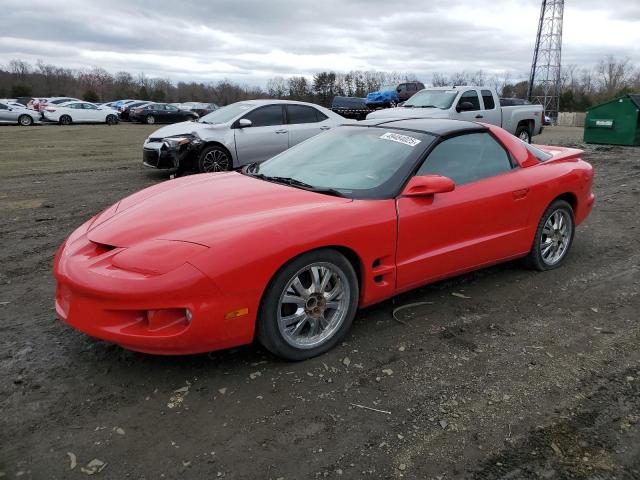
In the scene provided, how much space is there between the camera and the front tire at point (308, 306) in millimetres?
2857

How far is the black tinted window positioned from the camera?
9.89 metres

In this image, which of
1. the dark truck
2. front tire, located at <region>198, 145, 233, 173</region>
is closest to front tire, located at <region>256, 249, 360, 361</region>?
front tire, located at <region>198, 145, 233, 173</region>

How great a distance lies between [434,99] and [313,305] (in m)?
10.8

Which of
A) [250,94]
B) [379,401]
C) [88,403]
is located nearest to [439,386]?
[379,401]

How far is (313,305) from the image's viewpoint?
10.0 feet

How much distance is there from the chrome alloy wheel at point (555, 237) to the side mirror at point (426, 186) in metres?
1.58

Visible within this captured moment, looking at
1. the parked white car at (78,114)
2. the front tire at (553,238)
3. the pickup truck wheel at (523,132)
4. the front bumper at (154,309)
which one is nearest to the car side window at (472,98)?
the pickup truck wheel at (523,132)

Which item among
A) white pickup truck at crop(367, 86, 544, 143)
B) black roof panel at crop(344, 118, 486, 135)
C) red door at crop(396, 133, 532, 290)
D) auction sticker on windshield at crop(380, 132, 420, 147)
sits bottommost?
red door at crop(396, 133, 532, 290)

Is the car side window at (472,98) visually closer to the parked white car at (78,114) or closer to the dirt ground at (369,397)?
the dirt ground at (369,397)

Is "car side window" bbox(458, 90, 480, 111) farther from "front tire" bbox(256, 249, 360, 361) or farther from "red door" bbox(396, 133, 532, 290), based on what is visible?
"front tire" bbox(256, 249, 360, 361)

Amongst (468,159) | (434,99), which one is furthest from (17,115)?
(468,159)

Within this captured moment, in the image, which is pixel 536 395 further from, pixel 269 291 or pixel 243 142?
pixel 243 142

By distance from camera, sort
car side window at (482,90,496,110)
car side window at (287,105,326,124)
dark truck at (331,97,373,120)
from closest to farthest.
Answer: car side window at (287,105,326,124) → car side window at (482,90,496,110) → dark truck at (331,97,373,120)

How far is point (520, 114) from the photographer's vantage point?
1412 centimetres
